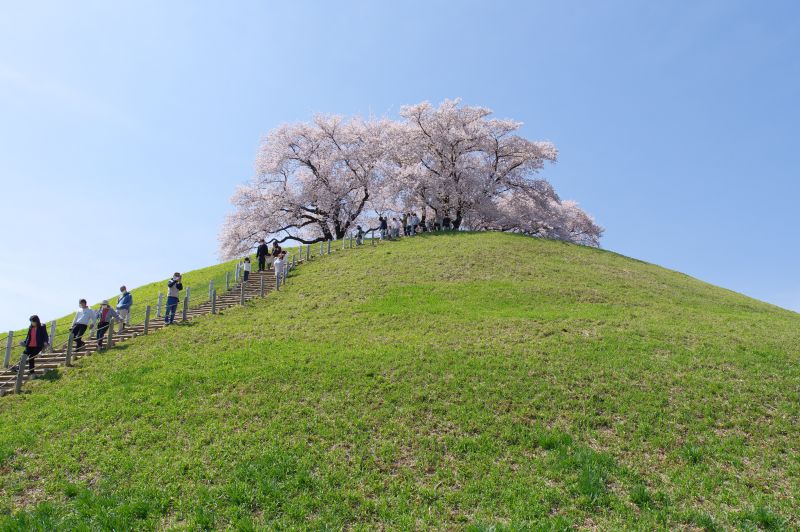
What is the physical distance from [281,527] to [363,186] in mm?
42812

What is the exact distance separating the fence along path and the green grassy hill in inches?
34.7

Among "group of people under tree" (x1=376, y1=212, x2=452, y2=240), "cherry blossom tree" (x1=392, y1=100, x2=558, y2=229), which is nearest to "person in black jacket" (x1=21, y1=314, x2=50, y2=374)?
"group of people under tree" (x1=376, y1=212, x2=452, y2=240)

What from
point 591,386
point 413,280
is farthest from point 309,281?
point 591,386

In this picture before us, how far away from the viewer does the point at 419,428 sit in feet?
37.1

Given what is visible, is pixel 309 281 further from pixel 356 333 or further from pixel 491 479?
pixel 491 479

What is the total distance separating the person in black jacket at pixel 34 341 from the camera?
1561 cm

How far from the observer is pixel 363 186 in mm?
49062

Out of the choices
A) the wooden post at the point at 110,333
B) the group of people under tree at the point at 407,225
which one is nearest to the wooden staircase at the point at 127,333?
the wooden post at the point at 110,333

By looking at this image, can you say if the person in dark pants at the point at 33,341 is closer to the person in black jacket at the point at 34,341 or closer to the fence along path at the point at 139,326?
the person in black jacket at the point at 34,341

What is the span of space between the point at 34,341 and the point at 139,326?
5424 millimetres

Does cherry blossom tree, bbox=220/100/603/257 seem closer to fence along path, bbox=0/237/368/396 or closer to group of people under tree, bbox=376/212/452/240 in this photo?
group of people under tree, bbox=376/212/452/240

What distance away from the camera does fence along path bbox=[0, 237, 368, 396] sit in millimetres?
15966

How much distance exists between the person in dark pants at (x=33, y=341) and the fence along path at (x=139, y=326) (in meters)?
0.30

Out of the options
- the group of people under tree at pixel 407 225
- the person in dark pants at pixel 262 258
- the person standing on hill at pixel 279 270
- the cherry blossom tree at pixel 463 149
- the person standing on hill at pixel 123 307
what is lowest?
the person standing on hill at pixel 123 307
